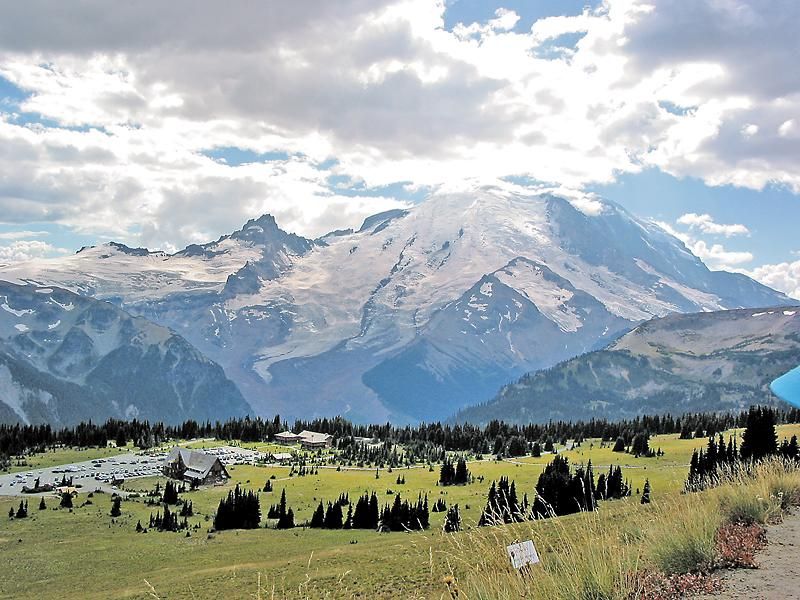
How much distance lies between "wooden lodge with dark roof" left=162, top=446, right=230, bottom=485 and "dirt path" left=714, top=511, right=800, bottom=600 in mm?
106181

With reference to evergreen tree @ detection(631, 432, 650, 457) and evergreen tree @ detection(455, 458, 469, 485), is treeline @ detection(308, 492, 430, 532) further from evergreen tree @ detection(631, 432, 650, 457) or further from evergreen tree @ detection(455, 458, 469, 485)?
evergreen tree @ detection(631, 432, 650, 457)

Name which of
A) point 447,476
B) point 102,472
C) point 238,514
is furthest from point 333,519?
point 102,472

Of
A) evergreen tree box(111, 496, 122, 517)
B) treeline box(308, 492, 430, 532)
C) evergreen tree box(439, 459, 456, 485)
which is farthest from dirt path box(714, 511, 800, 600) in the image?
evergreen tree box(439, 459, 456, 485)

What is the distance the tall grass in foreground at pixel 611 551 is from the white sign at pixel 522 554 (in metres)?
0.12

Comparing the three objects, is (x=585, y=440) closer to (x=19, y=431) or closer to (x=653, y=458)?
(x=653, y=458)

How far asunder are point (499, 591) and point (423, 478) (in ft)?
374

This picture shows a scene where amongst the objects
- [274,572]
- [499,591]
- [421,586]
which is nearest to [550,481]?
[274,572]

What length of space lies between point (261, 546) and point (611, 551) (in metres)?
54.6

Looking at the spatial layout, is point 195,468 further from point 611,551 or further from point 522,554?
point 611,551

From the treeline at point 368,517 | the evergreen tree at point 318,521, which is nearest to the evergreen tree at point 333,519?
the treeline at point 368,517

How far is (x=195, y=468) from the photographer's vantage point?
115 meters

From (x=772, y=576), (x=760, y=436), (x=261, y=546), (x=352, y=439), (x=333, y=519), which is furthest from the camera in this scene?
(x=352, y=439)

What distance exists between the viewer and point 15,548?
62.3 m

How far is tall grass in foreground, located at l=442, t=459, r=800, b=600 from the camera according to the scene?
9.75 metres
